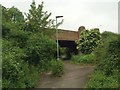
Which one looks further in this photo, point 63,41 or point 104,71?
point 63,41

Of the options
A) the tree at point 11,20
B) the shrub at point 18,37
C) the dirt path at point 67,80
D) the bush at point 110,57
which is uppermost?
the tree at point 11,20

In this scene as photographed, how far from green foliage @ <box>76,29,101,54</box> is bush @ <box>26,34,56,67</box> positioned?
893 centimetres

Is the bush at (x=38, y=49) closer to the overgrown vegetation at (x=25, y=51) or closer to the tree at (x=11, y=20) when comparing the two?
the overgrown vegetation at (x=25, y=51)

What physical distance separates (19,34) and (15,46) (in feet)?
5.05

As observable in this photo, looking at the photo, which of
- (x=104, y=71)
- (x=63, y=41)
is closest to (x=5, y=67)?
(x=104, y=71)

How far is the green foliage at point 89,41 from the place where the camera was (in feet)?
124

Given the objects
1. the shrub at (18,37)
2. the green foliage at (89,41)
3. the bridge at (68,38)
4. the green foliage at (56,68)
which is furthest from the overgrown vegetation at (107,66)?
the bridge at (68,38)

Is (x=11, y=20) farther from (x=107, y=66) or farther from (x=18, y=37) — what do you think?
(x=107, y=66)

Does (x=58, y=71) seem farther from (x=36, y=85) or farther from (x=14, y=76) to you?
(x=14, y=76)

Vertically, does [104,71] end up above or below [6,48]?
below

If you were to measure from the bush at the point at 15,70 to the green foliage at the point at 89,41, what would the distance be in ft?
43.3

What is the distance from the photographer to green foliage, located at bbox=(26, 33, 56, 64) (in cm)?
2696

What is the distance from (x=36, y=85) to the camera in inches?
912

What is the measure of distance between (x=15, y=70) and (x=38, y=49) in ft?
19.4
